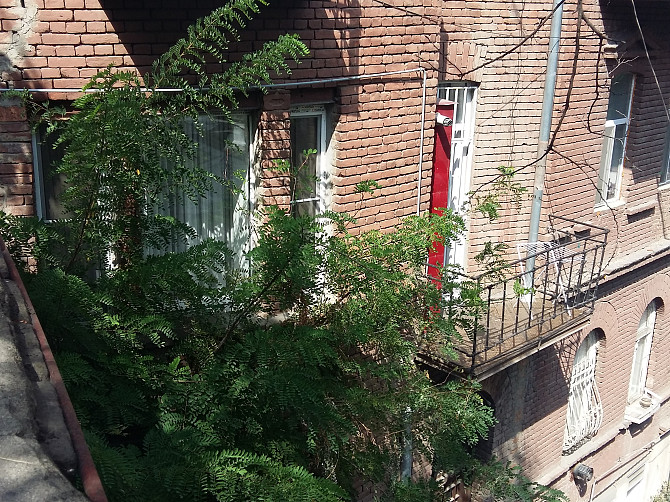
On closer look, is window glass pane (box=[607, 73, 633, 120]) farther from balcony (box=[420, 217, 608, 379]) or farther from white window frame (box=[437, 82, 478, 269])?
white window frame (box=[437, 82, 478, 269])

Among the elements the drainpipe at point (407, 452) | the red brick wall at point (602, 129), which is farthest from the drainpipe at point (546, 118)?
the drainpipe at point (407, 452)

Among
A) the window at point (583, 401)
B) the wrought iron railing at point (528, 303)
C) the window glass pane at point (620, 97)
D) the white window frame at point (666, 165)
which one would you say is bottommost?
the window at point (583, 401)

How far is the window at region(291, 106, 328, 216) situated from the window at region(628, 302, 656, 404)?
7494 millimetres

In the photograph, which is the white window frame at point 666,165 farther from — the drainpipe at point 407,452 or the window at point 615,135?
the drainpipe at point 407,452

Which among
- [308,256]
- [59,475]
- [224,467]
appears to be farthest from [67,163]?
[59,475]

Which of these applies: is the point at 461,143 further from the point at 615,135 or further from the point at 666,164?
the point at 666,164

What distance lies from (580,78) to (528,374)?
11.6 feet

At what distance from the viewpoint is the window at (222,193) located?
527cm

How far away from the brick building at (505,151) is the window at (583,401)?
28 mm

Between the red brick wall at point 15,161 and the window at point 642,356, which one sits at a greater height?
the red brick wall at point 15,161

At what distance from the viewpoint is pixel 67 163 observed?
163 inches

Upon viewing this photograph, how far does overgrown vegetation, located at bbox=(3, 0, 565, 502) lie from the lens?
3.78m

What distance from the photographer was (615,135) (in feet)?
31.2

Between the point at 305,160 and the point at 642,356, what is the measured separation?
8256mm
